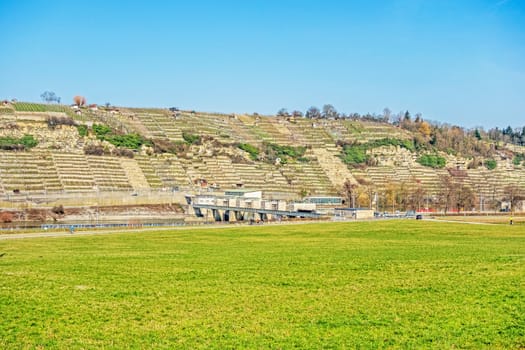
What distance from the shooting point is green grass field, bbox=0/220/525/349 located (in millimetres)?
15203

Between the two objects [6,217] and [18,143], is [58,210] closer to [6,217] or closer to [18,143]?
[6,217]

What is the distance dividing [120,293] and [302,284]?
6104 mm

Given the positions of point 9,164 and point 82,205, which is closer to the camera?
point 82,205

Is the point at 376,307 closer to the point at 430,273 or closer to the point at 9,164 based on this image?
the point at 430,273

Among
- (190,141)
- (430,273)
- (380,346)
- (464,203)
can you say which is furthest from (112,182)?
(380,346)

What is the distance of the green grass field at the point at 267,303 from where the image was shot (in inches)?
599

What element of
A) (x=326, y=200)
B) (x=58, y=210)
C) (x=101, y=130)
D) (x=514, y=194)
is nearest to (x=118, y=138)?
(x=101, y=130)

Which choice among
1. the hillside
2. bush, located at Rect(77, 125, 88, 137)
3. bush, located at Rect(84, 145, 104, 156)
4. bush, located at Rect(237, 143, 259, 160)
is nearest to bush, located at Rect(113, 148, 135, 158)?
the hillside

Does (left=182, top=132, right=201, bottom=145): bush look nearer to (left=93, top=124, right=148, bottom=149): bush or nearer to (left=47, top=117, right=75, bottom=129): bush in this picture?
(left=93, top=124, right=148, bottom=149): bush

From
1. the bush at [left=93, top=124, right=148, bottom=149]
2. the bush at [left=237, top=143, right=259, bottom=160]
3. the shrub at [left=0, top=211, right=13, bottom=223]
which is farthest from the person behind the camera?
the bush at [left=237, top=143, right=259, bottom=160]

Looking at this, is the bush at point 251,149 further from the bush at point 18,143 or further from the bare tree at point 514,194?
the bare tree at point 514,194

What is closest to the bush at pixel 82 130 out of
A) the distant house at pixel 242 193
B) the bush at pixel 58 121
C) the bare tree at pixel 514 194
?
the bush at pixel 58 121

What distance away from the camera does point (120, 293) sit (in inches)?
819

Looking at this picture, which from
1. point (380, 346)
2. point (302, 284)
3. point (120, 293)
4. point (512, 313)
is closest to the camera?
point (380, 346)
